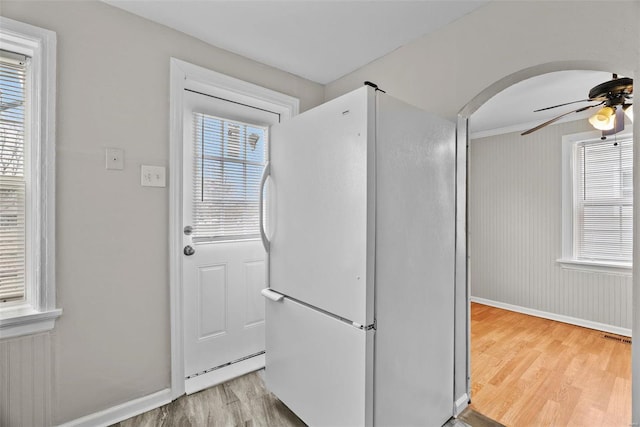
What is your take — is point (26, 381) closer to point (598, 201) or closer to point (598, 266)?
point (598, 266)

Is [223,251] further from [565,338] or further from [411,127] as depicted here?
[565,338]

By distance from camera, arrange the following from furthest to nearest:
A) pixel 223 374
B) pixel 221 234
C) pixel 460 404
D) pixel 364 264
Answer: pixel 221 234, pixel 223 374, pixel 460 404, pixel 364 264

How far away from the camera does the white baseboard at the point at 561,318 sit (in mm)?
3128

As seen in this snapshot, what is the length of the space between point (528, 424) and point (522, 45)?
6.88ft

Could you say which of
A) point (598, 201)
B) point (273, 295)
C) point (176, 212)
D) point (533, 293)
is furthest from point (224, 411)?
point (598, 201)

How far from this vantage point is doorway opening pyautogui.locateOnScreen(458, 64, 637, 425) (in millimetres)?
2049

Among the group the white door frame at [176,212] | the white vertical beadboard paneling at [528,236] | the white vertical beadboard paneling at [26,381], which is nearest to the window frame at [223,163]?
the white door frame at [176,212]

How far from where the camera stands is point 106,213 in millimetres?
1648

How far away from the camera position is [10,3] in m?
1.39

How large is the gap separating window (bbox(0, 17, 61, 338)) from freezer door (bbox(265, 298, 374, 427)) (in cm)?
112

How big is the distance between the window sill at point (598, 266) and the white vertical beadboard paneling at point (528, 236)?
0.16ft

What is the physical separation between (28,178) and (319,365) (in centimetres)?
171

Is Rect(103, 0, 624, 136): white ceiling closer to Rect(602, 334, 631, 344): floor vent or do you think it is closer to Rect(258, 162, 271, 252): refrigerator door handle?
Rect(258, 162, 271, 252): refrigerator door handle

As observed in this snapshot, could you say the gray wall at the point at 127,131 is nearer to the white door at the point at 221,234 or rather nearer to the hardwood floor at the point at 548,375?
the white door at the point at 221,234
